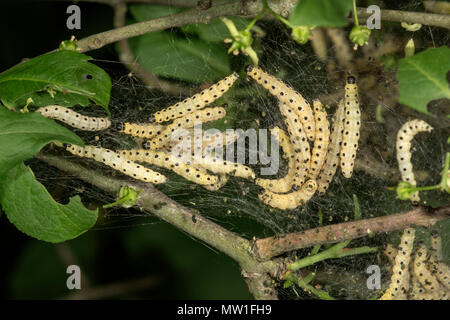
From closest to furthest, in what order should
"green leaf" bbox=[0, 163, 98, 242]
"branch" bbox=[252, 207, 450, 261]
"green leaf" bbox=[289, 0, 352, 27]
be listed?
"green leaf" bbox=[289, 0, 352, 27]
"green leaf" bbox=[0, 163, 98, 242]
"branch" bbox=[252, 207, 450, 261]

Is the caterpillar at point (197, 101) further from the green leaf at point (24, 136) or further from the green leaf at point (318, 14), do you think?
the green leaf at point (318, 14)

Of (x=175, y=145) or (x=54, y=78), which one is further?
(x=175, y=145)

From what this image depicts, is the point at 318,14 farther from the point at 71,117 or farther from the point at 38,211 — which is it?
the point at 71,117

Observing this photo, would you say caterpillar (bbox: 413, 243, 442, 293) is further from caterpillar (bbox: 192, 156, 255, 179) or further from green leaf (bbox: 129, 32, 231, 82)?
green leaf (bbox: 129, 32, 231, 82)

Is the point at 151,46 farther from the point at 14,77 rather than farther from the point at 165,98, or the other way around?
the point at 14,77

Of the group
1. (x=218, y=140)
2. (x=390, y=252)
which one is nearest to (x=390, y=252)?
(x=390, y=252)

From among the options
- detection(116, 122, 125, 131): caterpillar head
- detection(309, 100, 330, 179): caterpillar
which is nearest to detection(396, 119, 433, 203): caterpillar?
detection(309, 100, 330, 179): caterpillar

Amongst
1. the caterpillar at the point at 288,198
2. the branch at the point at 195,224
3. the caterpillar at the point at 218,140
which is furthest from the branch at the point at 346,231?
the caterpillar at the point at 218,140

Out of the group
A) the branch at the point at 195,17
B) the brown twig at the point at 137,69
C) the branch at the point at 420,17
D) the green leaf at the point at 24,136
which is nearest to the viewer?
the green leaf at the point at 24,136
